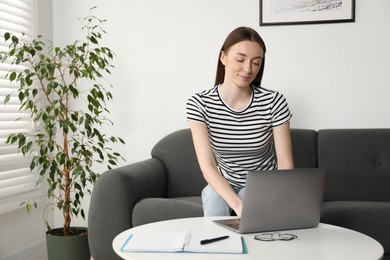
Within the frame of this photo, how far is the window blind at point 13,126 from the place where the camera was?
3.27 meters

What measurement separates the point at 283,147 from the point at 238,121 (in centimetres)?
22

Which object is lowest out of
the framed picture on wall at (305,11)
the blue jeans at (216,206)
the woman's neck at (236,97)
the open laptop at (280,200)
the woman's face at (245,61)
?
the blue jeans at (216,206)

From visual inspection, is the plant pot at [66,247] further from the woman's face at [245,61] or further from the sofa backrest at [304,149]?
the woman's face at [245,61]

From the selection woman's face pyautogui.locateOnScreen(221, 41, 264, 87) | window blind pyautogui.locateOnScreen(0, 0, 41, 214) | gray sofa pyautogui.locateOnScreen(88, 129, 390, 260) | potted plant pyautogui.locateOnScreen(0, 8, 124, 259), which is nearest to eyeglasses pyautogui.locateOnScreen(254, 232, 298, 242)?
woman's face pyautogui.locateOnScreen(221, 41, 264, 87)

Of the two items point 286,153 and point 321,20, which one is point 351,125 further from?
point 286,153

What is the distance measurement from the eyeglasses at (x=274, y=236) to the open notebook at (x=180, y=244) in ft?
0.22

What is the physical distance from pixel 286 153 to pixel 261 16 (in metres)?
1.47

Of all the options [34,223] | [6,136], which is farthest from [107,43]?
[34,223]

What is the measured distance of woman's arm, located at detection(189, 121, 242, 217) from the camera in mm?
2156

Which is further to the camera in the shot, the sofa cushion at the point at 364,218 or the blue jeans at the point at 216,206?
the sofa cushion at the point at 364,218

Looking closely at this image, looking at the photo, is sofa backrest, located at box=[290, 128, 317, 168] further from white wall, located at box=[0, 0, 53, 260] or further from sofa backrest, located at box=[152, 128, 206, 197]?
white wall, located at box=[0, 0, 53, 260]

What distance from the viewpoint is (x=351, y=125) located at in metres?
3.51

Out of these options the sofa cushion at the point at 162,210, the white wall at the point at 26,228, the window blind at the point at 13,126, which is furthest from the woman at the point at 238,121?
the white wall at the point at 26,228

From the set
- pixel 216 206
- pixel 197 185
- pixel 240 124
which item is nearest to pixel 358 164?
pixel 197 185
